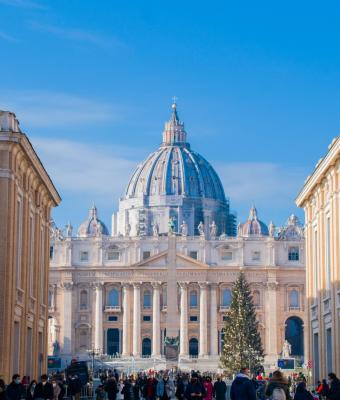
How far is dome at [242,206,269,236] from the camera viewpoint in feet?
521

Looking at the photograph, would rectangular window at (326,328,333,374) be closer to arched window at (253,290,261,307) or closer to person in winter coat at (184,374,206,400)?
person in winter coat at (184,374,206,400)

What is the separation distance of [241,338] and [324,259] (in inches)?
2012

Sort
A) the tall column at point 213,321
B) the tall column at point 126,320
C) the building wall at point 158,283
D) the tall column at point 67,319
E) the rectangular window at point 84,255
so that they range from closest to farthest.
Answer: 1. the tall column at point 126,320
2. the tall column at point 67,319
3. the tall column at point 213,321
4. the building wall at point 158,283
5. the rectangular window at point 84,255

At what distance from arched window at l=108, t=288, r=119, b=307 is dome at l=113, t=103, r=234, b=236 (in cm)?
2488

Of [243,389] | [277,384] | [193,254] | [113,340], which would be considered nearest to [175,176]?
[193,254]

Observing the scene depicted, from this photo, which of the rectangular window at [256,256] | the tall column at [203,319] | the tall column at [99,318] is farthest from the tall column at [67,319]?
the rectangular window at [256,256]

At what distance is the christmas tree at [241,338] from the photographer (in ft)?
315

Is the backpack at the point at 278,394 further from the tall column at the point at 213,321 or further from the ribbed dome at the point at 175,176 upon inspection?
the ribbed dome at the point at 175,176

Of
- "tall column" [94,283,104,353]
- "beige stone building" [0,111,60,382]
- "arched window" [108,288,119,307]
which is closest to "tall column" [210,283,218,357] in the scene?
"arched window" [108,288,119,307]

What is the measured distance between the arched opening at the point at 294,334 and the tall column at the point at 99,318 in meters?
22.3

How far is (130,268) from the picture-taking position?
5487 inches

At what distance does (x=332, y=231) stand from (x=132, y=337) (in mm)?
92434

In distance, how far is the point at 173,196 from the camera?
17400 cm

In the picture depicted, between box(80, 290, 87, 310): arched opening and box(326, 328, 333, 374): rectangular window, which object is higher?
box(80, 290, 87, 310): arched opening
